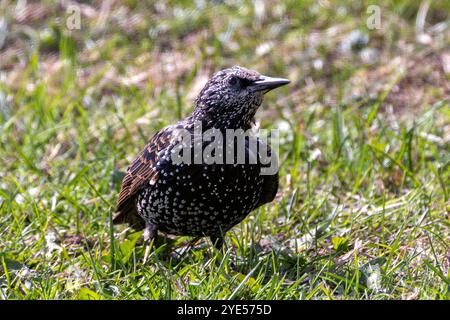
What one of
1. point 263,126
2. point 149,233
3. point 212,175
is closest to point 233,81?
point 212,175

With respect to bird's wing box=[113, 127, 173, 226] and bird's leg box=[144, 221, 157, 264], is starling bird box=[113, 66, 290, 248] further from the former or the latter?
bird's leg box=[144, 221, 157, 264]

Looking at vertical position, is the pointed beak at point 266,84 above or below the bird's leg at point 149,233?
above

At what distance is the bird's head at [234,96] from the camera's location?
4668mm

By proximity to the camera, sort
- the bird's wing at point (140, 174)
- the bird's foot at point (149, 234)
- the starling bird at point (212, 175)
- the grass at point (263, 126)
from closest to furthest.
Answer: the grass at point (263, 126)
the starling bird at point (212, 175)
the bird's wing at point (140, 174)
the bird's foot at point (149, 234)

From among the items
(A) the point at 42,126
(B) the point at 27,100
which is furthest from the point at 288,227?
(B) the point at 27,100

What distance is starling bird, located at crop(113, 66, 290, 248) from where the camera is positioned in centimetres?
462

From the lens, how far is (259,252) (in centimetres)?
499

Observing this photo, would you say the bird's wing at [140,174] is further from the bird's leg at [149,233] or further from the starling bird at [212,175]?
the bird's leg at [149,233]

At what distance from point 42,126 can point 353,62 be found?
2853 millimetres

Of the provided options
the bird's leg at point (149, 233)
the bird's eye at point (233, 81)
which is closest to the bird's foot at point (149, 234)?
the bird's leg at point (149, 233)

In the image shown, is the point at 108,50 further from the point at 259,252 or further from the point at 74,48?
the point at 259,252

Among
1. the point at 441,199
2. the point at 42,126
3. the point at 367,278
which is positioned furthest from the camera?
the point at 42,126
